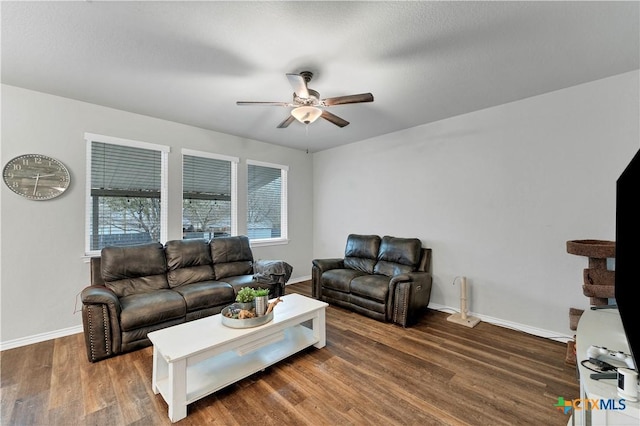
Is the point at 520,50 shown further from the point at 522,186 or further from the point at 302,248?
the point at 302,248

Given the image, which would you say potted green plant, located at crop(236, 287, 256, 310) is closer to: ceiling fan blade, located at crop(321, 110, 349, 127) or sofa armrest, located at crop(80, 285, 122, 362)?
sofa armrest, located at crop(80, 285, 122, 362)

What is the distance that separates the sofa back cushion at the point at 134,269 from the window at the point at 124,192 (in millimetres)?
436

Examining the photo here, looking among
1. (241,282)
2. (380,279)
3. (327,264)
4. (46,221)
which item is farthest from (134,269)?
(380,279)

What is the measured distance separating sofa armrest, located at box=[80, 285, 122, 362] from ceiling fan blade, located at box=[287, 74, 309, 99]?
2.60 m

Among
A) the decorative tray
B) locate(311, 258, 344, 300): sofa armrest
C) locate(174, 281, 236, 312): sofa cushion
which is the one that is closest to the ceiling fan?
the decorative tray

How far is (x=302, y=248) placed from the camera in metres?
5.59

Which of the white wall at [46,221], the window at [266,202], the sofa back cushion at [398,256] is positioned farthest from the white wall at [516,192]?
the white wall at [46,221]

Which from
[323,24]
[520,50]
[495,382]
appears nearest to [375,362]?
[495,382]

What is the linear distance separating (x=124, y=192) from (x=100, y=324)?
1.79 m

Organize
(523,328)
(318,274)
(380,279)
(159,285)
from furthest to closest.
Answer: (318,274), (380,279), (159,285), (523,328)

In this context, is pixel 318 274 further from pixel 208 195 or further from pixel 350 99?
pixel 350 99

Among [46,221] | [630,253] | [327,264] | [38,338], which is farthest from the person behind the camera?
[327,264]

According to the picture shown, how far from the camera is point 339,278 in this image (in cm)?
385

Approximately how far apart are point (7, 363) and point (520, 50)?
531cm
